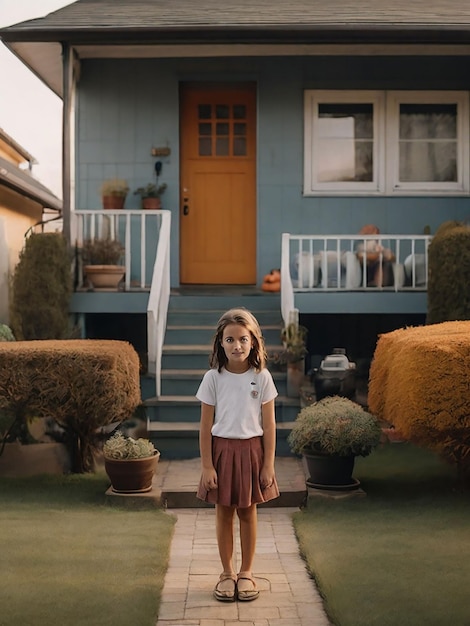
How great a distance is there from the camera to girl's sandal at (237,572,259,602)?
5.19 metres

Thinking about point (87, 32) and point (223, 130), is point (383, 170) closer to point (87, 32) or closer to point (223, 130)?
point (223, 130)

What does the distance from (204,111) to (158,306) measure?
381 centimetres

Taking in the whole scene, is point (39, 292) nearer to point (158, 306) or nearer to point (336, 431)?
point (158, 306)

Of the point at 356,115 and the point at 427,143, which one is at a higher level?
the point at 356,115

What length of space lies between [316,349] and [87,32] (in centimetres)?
476

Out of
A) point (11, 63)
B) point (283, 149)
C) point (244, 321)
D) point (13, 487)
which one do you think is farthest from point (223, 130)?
point (11, 63)

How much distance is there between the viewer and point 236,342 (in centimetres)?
518

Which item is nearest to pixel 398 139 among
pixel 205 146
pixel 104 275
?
pixel 205 146

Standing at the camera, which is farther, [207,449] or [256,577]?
[256,577]

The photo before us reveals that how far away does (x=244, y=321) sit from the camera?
17.1 ft

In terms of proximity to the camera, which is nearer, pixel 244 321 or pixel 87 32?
pixel 244 321

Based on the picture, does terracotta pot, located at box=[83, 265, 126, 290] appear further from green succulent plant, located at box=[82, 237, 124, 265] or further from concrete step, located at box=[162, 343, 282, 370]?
concrete step, located at box=[162, 343, 282, 370]

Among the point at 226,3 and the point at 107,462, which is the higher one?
the point at 226,3

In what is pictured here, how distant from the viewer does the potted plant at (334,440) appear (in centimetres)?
754
